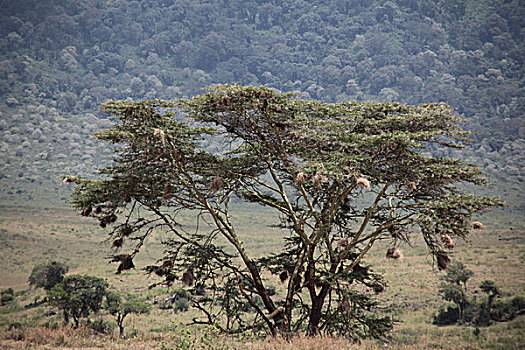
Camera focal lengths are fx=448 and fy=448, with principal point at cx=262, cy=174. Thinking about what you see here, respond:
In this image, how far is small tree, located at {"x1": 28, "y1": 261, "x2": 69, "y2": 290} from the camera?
126ft

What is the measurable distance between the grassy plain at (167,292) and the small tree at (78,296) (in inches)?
58.3

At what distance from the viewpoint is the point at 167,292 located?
2909 cm

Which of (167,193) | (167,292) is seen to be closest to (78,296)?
(167,292)

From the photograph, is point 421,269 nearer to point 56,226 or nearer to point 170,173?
point 170,173

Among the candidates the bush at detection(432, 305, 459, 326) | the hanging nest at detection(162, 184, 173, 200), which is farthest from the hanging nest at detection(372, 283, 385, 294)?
the bush at detection(432, 305, 459, 326)

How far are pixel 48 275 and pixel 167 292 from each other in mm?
15509

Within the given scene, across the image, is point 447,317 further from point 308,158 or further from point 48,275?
point 48,275

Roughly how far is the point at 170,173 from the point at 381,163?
5.34m

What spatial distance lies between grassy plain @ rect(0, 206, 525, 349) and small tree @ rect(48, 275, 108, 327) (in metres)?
1.48

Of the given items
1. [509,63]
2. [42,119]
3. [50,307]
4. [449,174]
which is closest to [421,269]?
[50,307]

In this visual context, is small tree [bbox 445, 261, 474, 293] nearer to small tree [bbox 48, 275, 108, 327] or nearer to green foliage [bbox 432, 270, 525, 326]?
green foliage [bbox 432, 270, 525, 326]

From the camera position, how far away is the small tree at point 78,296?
29.7 meters

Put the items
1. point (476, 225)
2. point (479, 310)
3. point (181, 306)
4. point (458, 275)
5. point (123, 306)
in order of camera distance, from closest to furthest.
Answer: point (476, 225), point (479, 310), point (123, 306), point (181, 306), point (458, 275)

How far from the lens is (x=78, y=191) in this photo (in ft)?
41.8
